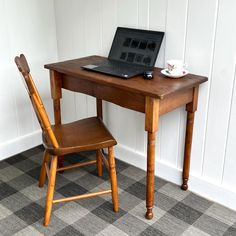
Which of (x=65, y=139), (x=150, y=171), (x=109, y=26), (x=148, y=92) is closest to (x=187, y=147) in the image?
(x=150, y=171)

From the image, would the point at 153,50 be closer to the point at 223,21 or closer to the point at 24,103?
the point at 223,21

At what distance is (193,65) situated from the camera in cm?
181

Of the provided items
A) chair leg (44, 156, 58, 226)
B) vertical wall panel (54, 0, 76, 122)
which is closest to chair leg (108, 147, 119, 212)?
chair leg (44, 156, 58, 226)

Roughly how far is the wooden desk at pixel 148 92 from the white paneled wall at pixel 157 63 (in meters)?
0.08

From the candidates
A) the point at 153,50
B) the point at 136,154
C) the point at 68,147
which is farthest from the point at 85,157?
the point at 153,50

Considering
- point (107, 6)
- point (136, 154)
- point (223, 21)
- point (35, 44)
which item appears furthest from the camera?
point (35, 44)

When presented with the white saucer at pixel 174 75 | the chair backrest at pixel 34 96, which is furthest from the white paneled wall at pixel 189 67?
the chair backrest at pixel 34 96

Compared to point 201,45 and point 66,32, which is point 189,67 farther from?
point 66,32

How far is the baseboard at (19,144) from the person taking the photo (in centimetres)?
244

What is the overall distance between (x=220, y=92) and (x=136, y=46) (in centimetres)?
56

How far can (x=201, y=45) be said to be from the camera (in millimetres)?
1753

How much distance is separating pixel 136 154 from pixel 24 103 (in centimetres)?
92

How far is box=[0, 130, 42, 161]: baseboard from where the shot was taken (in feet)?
8.01

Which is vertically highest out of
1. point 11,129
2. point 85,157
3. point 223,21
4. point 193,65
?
point 223,21
